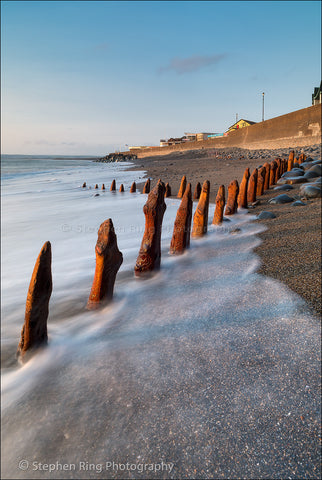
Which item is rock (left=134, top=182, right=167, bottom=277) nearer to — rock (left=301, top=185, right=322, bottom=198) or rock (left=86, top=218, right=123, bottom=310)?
rock (left=86, top=218, right=123, bottom=310)

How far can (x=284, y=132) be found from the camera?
29062mm

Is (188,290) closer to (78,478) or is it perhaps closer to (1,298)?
(78,478)

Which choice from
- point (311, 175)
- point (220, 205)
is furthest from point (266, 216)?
point (311, 175)

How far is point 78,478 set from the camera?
126 centimetres

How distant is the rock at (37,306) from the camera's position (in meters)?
1.87

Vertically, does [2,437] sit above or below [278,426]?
below

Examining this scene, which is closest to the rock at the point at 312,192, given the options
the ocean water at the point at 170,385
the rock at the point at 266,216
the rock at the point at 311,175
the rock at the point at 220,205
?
the rock at the point at 266,216

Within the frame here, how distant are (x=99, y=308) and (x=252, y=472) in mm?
1740

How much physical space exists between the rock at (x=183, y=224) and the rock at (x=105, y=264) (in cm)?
152

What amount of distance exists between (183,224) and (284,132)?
3005cm

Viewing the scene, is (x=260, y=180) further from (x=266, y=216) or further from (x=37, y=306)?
(x=37, y=306)

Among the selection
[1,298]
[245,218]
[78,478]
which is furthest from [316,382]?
[245,218]

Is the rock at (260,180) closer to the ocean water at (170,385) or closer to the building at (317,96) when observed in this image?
the ocean water at (170,385)

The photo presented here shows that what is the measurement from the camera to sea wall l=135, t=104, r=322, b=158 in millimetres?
26328
